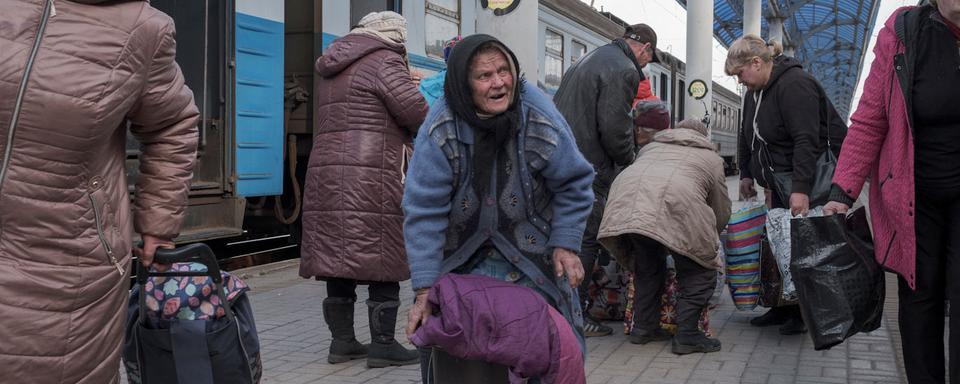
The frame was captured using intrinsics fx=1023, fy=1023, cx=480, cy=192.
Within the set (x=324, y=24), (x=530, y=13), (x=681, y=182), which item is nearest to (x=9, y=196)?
(x=681, y=182)

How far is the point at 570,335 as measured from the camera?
282 centimetres

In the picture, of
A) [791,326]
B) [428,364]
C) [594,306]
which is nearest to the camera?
[428,364]

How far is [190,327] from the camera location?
2758mm

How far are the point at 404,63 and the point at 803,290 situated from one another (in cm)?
220

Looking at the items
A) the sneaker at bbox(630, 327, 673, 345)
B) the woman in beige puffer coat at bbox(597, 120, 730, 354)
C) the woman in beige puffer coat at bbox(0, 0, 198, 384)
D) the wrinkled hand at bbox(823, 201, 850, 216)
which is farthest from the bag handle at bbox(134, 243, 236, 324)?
the sneaker at bbox(630, 327, 673, 345)

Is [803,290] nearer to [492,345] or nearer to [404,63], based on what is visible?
[492,345]

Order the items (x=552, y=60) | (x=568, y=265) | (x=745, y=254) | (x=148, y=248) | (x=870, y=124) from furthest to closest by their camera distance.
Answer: (x=552, y=60), (x=745, y=254), (x=870, y=124), (x=568, y=265), (x=148, y=248)

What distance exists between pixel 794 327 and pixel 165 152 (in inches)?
164

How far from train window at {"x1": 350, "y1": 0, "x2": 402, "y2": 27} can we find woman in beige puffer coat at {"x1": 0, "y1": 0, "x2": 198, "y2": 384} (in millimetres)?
6975

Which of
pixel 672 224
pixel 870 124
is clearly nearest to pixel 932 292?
pixel 870 124

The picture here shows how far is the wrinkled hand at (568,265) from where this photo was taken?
10.1 feet

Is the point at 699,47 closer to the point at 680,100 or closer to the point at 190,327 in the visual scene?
the point at 680,100

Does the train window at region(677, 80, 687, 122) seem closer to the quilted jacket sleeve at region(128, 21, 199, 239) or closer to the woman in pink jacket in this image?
the woman in pink jacket

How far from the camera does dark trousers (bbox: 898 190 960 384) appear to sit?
3.34 meters
